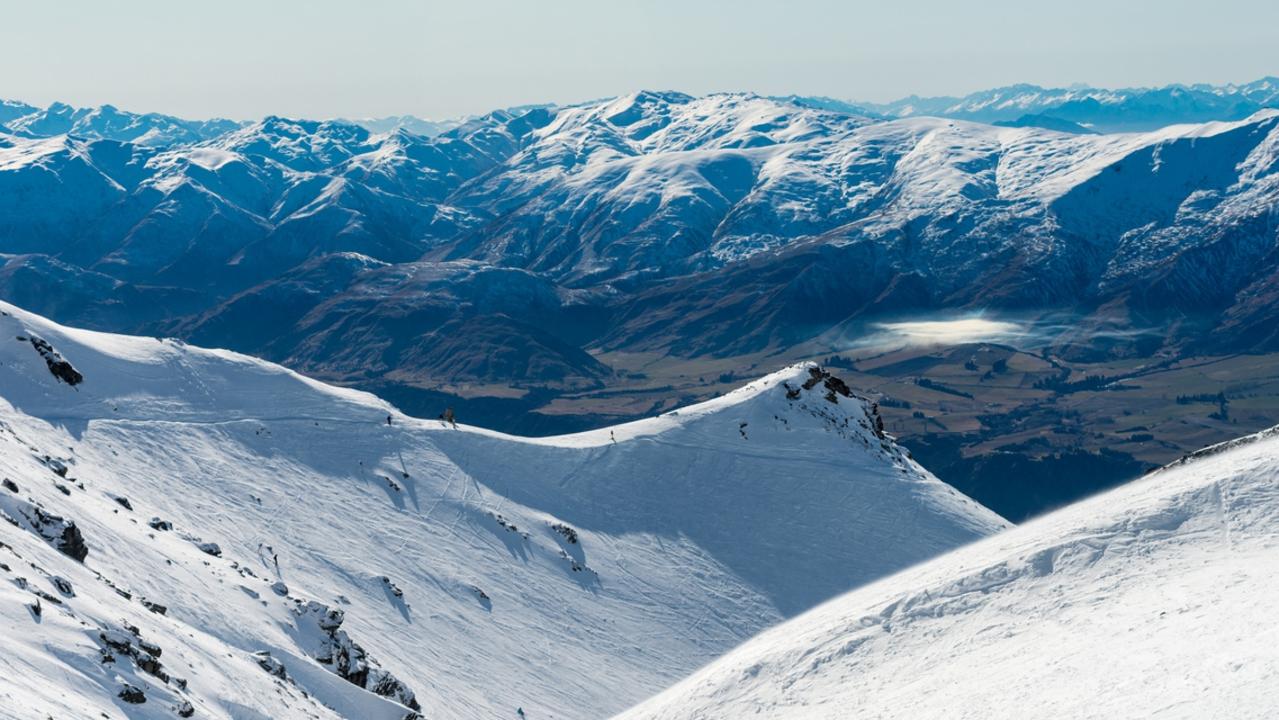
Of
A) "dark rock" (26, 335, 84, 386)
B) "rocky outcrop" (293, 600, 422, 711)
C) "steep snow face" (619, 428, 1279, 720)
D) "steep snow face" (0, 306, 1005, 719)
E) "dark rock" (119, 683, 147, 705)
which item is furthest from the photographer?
"dark rock" (26, 335, 84, 386)

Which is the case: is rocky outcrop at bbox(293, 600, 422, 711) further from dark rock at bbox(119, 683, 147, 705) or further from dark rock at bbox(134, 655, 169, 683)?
dark rock at bbox(119, 683, 147, 705)

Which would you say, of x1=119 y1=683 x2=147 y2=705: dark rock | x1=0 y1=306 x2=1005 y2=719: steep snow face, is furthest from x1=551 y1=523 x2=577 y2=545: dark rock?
x1=119 y1=683 x2=147 y2=705: dark rock

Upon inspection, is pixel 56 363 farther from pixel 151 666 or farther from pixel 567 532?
pixel 151 666

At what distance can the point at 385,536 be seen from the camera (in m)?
88.8

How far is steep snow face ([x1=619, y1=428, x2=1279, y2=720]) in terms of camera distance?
4172cm

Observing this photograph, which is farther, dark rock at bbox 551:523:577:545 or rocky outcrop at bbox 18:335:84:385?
dark rock at bbox 551:523:577:545

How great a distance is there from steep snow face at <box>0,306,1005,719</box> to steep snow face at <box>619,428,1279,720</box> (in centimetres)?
1894

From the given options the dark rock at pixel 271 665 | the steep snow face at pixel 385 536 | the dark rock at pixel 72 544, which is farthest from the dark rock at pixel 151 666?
the dark rock at pixel 72 544

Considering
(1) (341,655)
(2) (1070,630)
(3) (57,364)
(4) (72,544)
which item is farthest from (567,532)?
(2) (1070,630)

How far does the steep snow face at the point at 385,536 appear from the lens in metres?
51.9

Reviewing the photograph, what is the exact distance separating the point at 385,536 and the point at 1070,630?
54.0 metres

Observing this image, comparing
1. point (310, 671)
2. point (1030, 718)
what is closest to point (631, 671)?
point (310, 671)

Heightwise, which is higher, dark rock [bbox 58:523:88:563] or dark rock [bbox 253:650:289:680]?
dark rock [bbox 58:523:88:563]

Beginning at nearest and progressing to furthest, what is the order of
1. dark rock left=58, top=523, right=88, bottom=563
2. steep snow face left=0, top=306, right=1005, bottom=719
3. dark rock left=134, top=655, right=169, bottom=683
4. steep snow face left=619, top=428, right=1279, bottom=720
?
steep snow face left=619, top=428, right=1279, bottom=720 → dark rock left=134, top=655, right=169, bottom=683 → steep snow face left=0, top=306, right=1005, bottom=719 → dark rock left=58, top=523, right=88, bottom=563
